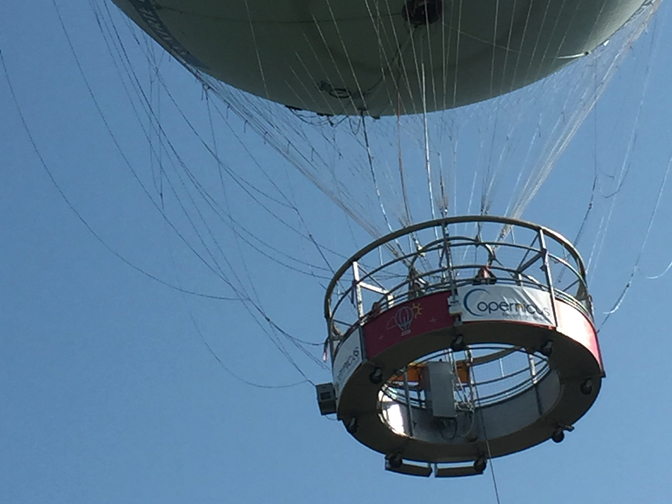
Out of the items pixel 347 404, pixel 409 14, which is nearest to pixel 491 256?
pixel 347 404

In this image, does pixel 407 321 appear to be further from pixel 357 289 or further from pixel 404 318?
pixel 357 289

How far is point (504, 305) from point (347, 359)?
2.51m

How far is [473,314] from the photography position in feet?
60.5

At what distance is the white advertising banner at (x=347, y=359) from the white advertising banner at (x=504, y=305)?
5.54 ft

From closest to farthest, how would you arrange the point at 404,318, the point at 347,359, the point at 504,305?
the point at 504,305 → the point at 404,318 → the point at 347,359

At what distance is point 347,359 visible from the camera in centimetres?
1923

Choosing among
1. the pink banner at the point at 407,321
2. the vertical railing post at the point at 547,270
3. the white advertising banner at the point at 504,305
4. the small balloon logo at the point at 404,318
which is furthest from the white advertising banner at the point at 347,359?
the vertical railing post at the point at 547,270

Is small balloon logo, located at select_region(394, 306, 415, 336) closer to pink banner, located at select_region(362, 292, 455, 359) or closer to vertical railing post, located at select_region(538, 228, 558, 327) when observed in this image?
pink banner, located at select_region(362, 292, 455, 359)

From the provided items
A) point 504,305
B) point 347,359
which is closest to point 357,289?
point 347,359

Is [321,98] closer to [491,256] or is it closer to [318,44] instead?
[318,44]

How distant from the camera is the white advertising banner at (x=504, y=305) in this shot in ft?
60.6

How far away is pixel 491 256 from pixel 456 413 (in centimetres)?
260

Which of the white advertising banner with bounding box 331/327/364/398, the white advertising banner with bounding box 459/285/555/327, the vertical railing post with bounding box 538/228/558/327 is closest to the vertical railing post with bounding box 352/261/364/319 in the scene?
the white advertising banner with bounding box 331/327/364/398

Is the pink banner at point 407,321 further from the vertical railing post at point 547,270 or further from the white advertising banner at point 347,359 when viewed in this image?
the vertical railing post at point 547,270
